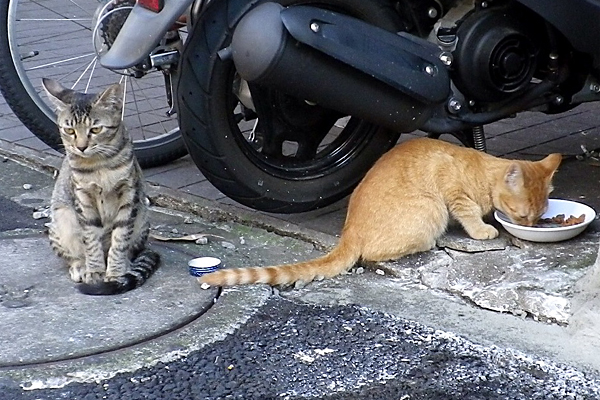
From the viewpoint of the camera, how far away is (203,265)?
12.3 feet

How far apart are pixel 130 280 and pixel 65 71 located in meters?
2.39

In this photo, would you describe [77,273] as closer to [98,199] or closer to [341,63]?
[98,199]

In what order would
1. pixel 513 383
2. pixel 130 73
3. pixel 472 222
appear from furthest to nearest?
pixel 130 73 < pixel 472 222 < pixel 513 383

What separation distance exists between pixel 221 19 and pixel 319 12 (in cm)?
39

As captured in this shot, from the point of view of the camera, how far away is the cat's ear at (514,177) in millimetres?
3887

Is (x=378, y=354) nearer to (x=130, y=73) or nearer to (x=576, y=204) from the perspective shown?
(x=576, y=204)

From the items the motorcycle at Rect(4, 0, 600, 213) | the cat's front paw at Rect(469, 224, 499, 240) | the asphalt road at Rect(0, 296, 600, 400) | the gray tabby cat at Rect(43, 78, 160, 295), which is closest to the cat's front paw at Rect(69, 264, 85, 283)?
the gray tabby cat at Rect(43, 78, 160, 295)

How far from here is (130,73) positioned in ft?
15.4

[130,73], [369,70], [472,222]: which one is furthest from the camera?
[130,73]

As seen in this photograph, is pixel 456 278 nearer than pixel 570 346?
No

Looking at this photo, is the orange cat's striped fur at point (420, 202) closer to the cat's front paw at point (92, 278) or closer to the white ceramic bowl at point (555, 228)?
the white ceramic bowl at point (555, 228)

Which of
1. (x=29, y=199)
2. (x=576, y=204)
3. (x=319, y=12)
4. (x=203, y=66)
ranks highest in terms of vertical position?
(x=319, y=12)

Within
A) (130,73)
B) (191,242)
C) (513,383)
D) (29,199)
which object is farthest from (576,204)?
(29,199)

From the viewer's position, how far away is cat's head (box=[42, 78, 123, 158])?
3.62 m
